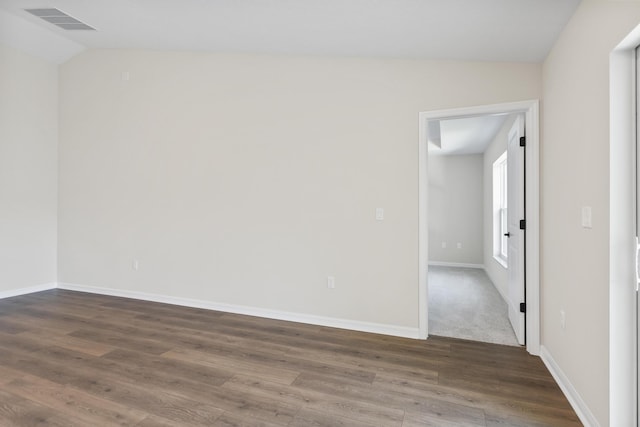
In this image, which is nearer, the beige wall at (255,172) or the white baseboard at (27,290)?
the beige wall at (255,172)

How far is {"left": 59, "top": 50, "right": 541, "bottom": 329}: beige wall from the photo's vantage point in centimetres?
324

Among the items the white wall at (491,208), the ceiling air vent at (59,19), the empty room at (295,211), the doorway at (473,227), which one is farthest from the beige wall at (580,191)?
the ceiling air vent at (59,19)

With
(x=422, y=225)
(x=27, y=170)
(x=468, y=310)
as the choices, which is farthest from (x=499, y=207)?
(x=27, y=170)

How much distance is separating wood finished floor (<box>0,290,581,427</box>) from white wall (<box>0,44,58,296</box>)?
1.36m

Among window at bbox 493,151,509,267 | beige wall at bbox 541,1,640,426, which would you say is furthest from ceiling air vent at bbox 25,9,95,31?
window at bbox 493,151,509,267

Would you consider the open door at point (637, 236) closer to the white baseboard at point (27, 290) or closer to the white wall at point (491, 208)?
the white wall at point (491, 208)

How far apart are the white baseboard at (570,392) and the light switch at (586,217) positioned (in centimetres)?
100

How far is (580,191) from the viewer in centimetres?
204

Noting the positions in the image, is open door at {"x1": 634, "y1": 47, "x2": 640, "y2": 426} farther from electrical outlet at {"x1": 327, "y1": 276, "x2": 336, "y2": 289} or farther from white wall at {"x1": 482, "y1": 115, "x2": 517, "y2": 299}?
white wall at {"x1": 482, "y1": 115, "x2": 517, "y2": 299}

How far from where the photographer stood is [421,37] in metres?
2.71

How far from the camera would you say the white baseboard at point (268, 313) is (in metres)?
3.27

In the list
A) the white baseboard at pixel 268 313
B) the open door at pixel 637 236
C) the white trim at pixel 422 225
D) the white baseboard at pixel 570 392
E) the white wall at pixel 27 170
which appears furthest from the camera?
the white wall at pixel 27 170

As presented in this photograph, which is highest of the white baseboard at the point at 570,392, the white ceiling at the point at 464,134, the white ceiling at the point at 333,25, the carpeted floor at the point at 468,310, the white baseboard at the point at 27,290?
the white ceiling at the point at 333,25

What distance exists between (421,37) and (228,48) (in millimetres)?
2069
